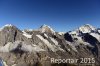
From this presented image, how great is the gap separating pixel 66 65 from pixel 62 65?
2.93m

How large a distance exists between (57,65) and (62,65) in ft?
19.3

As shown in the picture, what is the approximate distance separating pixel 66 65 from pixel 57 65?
616 centimetres

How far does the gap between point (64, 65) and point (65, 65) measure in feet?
2.74

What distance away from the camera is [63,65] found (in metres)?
173

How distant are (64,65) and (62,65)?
6.13ft

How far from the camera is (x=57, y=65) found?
6639 inches

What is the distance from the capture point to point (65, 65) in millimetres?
171500

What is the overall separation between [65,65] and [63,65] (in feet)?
7.12

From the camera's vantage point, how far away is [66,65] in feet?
563

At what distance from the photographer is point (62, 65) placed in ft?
570

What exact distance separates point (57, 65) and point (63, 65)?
19.7 ft

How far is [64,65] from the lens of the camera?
17212 cm
